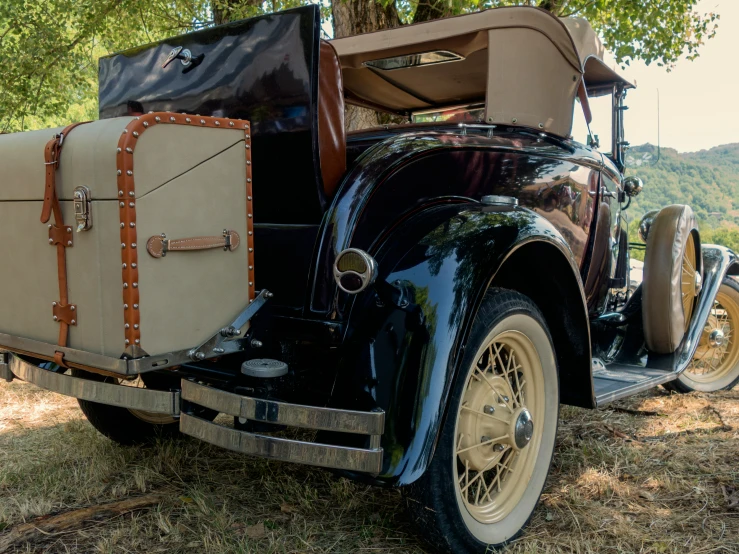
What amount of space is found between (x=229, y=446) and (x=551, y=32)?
2292 mm

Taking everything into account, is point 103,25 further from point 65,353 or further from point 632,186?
point 65,353

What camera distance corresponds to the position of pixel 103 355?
1855 mm

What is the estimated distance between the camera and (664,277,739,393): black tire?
4.36m

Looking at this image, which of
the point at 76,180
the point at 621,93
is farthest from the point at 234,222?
the point at 621,93

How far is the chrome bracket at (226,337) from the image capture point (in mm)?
1949

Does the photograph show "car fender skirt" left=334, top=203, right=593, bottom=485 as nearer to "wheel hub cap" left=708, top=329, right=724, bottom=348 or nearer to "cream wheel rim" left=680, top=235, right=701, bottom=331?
"cream wheel rim" left=680, top=235, right=701, bottom=331

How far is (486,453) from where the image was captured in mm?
2283

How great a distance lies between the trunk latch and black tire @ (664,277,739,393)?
3830mm

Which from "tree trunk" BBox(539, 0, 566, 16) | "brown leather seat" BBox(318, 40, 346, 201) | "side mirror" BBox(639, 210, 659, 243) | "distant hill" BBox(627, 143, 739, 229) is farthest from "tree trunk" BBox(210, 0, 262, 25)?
"brown leather seat" BBox(318, 40, 346, 201)

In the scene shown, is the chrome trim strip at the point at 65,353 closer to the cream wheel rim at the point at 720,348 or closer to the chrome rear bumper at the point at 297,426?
the chrome rear bumper at the point at 297,426

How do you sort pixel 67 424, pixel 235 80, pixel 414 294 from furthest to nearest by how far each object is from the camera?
pixel 67 424
pixel 235 80
pixel 414 294

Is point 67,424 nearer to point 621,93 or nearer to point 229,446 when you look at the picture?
point 229,446

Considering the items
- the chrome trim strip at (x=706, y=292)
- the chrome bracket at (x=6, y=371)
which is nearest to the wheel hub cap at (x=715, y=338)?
the chrome trim strip at (x=706, y=292)

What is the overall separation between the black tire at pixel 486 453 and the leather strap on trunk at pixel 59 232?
116 cm
